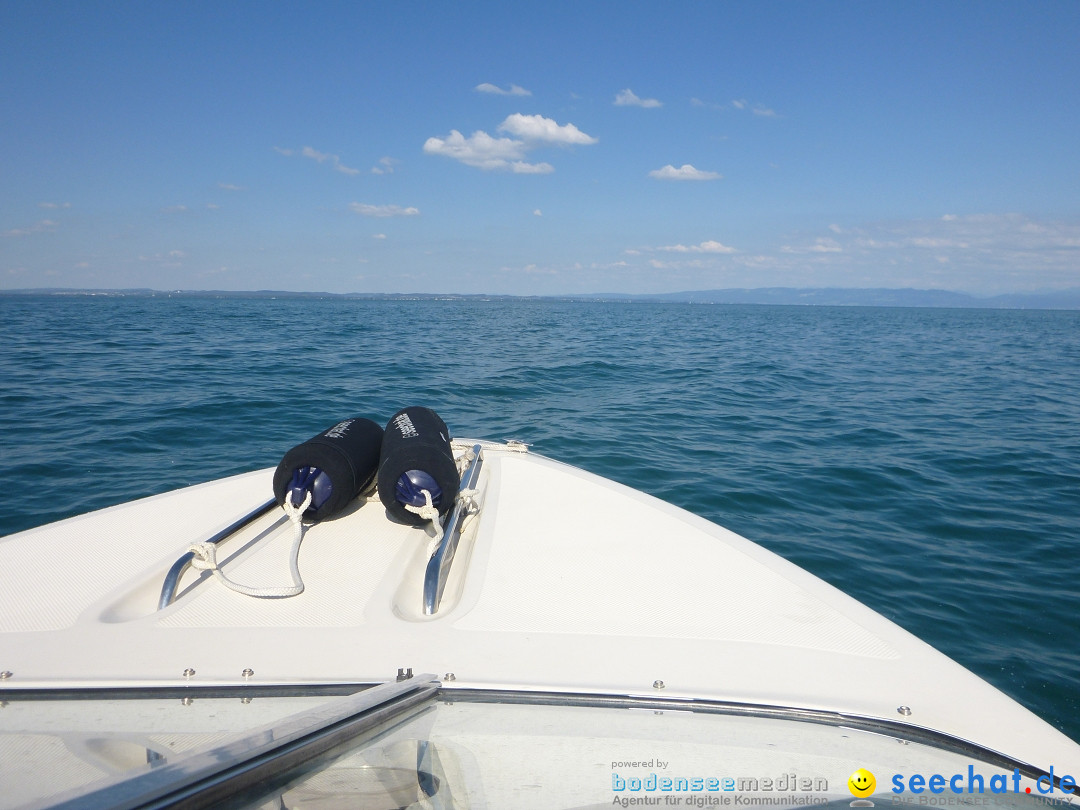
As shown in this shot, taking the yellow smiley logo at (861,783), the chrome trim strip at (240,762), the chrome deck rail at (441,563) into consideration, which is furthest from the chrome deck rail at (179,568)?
the yellow smiley logo at (861,783)

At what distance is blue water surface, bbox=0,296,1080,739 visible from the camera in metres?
3.81

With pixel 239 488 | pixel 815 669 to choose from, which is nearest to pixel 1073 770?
pixel 815 669

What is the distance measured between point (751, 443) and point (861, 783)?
602 cm

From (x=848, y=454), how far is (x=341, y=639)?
20.3 ft

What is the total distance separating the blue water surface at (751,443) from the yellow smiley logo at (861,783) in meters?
1.68

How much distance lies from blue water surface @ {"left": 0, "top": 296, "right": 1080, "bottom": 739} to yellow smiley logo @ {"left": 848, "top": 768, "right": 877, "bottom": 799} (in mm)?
1675

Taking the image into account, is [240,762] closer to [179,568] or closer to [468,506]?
[179,568]

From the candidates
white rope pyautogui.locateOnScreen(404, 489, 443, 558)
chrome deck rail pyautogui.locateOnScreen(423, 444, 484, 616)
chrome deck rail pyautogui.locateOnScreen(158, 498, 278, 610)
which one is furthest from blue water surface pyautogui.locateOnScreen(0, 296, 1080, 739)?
chrome deck rail pyautogui.locateOnScreen(158, 498, 278, 610)

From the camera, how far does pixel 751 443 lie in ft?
23.1

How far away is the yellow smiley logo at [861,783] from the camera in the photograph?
129 cm

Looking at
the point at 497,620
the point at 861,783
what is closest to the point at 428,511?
the point at 497,620

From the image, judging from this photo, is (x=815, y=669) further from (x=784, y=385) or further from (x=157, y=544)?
(x=784, y=385)

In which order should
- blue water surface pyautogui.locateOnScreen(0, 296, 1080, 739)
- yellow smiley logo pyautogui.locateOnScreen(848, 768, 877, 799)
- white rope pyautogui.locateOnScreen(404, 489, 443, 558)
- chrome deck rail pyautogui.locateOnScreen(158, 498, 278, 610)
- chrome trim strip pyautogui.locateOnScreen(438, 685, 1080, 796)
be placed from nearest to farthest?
1. yellow smiley logo pyautogui.locateOnScreen(848, 768, 877, 799)
2. chrome trim strip pyautogui.locateOnScreen(438, 685, 1080, 796)
3. chrome deck rail pyautogui.locateOnScreen(158, 498, 278, 610)
4. white rope pyautogui.locateOnScreen(404, 489, 443, 558)
5. blue water surface pyautogui.locateOnScreen(0, 296, 1080, 739)

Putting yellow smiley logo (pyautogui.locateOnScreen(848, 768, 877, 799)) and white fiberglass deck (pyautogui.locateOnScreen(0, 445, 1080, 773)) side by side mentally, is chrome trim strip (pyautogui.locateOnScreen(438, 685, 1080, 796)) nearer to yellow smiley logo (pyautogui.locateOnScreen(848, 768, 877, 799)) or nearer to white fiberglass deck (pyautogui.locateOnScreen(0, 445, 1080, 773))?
white fiberglass deck (pyautogui.locateOnScreen(0, 445, 1080, 773))
